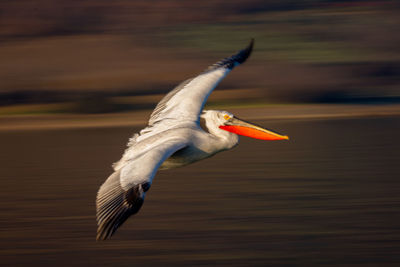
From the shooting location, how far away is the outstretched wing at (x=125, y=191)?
4.31 m

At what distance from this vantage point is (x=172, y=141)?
17.9ft

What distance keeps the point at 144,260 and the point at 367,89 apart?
12028 millimetres

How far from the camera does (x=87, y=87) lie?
57.7 feet

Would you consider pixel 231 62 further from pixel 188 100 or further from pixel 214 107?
pixel 214 107

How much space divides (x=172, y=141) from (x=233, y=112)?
31.1 ft

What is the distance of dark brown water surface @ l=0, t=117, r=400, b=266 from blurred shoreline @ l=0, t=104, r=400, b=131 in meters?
2.62

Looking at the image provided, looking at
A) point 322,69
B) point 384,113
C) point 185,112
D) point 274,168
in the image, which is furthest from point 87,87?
point 185,112

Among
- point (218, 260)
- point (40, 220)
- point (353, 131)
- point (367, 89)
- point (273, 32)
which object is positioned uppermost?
point (273, 32)

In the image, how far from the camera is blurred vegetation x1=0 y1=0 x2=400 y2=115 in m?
16.7

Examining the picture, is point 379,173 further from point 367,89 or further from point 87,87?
point 87,87

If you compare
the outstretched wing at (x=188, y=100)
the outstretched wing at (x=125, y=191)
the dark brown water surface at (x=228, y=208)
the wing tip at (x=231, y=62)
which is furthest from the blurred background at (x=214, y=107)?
the wing tip at (x=231, y=62)

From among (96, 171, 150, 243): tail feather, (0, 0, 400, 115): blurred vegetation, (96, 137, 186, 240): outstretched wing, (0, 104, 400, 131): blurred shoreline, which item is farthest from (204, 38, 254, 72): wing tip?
(0, 0, 400, 115): blurred vegetation

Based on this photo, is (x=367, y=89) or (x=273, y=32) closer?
(x=367, y=89)

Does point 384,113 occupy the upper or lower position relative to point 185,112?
upper
